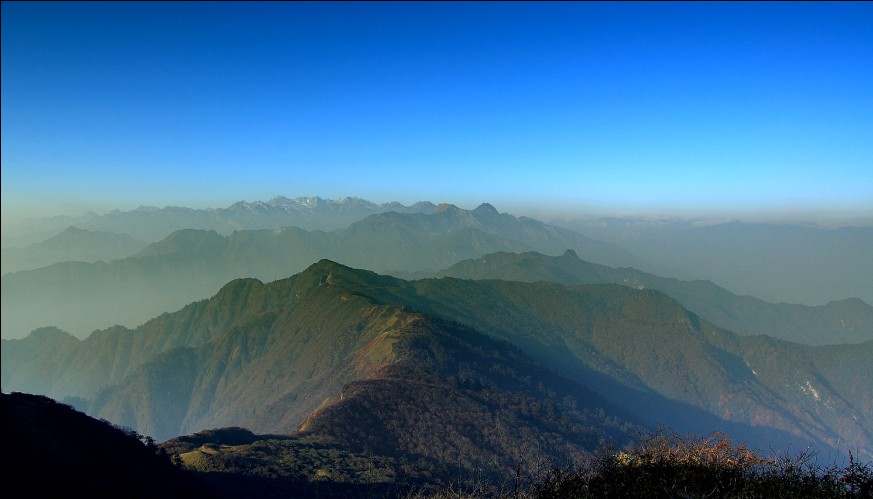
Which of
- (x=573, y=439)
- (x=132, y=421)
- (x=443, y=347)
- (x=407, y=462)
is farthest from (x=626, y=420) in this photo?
(x=132, y=421)

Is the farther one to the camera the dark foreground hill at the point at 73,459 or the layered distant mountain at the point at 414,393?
the layered distant mountain at the point at 414,393

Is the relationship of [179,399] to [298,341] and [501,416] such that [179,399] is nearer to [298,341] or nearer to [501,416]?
[298,341]

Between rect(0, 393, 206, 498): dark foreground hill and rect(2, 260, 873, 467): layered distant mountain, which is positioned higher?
rect(0, 393, 206, 498): dark foreground hill

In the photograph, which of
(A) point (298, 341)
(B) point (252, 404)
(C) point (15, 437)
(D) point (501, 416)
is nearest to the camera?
(C) point (15, 437)

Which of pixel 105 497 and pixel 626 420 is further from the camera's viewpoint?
pixel 626 420

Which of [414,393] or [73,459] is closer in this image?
[73,459]

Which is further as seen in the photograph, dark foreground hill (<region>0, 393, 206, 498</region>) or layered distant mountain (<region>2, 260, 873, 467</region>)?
layered distant mountain (<region>2, 260, 873, 467</region>)

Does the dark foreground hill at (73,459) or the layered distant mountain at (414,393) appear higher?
the dark foreground hill at (73,459)

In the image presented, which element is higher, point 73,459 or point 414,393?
point 73,459
